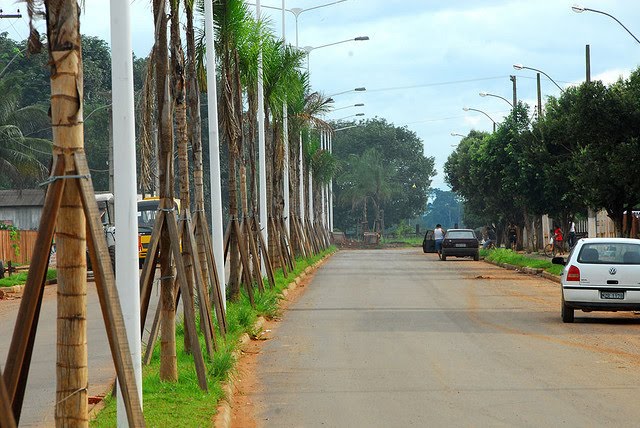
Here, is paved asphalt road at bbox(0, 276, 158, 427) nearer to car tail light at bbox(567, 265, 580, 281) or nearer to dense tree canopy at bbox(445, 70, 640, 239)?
car tail light at bbox(567, 265, 580, 281)

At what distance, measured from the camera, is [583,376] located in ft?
45.4

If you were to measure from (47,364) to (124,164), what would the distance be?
7.15 metres

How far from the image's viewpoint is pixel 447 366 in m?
14.8

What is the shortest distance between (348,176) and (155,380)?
113 meters

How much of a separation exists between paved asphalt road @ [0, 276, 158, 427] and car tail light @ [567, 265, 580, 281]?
749cm

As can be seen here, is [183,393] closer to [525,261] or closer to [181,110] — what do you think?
[181,110]

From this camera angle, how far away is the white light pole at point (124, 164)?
30.5 feet

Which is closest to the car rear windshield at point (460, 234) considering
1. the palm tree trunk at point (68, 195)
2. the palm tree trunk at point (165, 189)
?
the palm tree trunk at point (165, 189)

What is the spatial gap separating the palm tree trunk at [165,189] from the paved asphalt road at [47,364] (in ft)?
3.67

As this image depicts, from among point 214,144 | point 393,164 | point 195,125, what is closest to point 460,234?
point 214,144

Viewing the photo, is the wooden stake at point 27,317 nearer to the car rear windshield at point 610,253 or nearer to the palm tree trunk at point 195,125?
the palm tree trunk at point 195,125

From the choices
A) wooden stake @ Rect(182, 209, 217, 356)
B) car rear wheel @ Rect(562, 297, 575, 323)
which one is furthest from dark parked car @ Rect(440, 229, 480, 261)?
wooden stake @ Rect(182, 209, 217, 356)

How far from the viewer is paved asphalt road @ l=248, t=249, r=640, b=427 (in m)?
11.2

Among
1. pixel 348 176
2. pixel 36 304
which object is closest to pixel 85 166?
pixel 36 304
